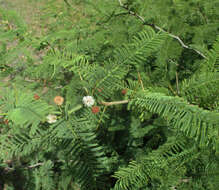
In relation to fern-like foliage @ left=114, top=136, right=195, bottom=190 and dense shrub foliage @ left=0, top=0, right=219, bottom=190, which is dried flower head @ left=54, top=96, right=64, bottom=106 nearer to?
dense shrub foliage @ left=0, top=0, right=219, bottom=190

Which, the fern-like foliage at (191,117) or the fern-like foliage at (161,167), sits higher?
the fern-like foliage at (191,117)

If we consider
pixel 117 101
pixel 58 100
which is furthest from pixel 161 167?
pixel 58 100

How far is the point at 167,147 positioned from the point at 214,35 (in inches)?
35.1

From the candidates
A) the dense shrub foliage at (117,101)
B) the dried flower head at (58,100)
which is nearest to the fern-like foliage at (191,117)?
the dense shrub foliage at (117,101)

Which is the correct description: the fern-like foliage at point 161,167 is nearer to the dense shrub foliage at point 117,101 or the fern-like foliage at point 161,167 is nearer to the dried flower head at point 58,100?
the dense shrub foliage at point 117,101

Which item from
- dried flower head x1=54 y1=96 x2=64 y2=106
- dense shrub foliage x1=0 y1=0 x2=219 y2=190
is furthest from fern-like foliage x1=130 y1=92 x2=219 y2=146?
dried flower head x1=54 y1=96 x2=64 y2=106

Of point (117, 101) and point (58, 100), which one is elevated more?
point (58, 100)

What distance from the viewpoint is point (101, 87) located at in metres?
0.56

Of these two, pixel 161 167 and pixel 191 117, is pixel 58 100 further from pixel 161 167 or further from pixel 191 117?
pixel 161 167

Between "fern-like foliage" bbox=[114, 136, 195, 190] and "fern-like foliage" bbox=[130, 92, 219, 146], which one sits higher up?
"fern-like foliage" bbox=[130, 92, 219, 146]

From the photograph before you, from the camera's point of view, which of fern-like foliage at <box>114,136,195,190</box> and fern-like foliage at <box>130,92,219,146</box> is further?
fern-like foliage at <box>114,136,195,190</box>

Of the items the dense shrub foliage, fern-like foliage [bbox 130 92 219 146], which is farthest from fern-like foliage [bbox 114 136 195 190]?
fern-like foliage [bbox 130 92 219 146]

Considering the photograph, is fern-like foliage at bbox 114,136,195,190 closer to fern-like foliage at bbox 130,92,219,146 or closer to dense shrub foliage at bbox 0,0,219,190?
dense shrub foliage at bbox 0,0,219,190

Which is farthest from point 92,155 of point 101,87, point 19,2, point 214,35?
point 19,2
